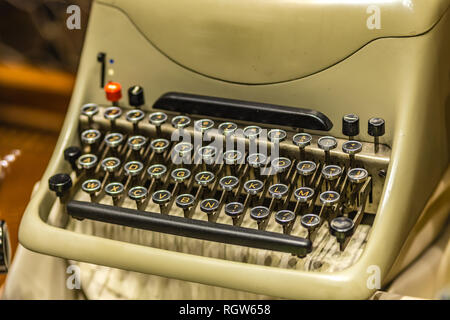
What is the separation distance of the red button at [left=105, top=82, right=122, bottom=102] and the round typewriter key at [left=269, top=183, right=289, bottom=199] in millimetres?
487

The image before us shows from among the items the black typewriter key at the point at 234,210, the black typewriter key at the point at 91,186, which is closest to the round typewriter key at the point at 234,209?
the black typewriter key at the point at 234,210

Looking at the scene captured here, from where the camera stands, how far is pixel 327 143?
1.79m

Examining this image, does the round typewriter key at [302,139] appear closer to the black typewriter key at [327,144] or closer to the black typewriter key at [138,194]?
the black typewriter key at [327,144]

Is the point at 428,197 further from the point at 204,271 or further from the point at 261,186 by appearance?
the point at 204,271

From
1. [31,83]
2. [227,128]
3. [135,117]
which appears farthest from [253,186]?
[31,83]

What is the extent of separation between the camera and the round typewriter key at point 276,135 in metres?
1.81

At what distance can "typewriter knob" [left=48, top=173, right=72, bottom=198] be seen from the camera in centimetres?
185

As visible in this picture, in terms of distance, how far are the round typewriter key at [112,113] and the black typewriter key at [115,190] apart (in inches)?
6.9

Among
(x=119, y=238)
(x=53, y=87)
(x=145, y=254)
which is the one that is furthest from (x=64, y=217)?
(x=53, y=87)

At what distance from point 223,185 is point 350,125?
0.32 m

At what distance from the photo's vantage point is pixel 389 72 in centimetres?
176

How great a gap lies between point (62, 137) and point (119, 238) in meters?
0.29

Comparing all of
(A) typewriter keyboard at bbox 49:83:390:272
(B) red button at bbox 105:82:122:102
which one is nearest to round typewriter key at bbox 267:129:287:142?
(A) typewriter keyboard at bbox 49:83:390:272

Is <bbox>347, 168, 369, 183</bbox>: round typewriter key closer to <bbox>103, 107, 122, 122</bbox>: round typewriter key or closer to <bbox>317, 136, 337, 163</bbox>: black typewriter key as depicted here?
<bbox>317, 136, 337, 163</bbox>: black typewriter key
